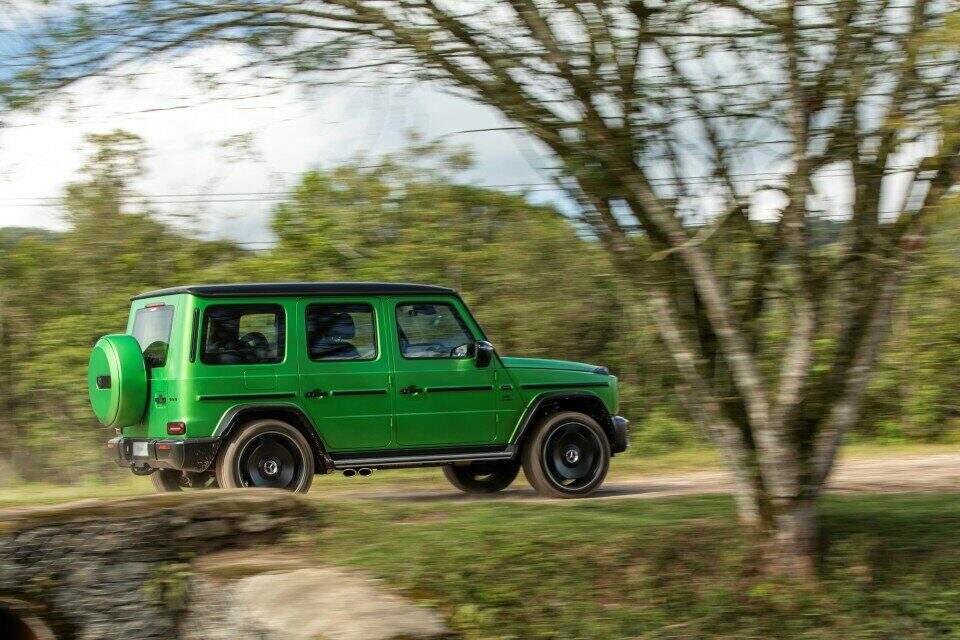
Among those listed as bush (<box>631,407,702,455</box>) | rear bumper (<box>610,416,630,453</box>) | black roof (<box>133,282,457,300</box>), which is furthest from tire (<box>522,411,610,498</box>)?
bush (<box>631,407,702,455</box>)

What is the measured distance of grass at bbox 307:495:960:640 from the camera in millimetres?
7570

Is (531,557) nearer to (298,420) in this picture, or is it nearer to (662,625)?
(662,625)

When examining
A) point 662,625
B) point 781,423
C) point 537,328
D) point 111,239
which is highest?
point 111,239

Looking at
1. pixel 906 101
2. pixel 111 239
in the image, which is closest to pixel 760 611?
pixel 906 101

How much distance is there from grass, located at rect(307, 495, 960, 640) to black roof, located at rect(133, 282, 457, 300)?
264 cm

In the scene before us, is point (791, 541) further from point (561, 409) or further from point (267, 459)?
point (267, 459)

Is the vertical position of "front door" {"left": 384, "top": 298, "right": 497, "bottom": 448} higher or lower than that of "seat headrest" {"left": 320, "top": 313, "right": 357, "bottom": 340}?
lower

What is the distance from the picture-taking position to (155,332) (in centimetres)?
1114

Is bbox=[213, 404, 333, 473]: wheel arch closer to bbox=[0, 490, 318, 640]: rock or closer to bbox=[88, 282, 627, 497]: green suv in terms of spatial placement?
bbox=[88, 282, 627, 497]: green suv

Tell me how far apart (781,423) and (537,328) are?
10.2 metres

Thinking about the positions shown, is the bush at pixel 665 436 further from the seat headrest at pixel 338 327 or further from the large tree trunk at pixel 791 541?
the large tree trunk at pixel 791 541

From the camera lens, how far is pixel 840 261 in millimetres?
7773

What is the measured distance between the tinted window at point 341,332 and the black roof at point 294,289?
13 centimetres

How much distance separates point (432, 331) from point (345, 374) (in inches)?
36.3
